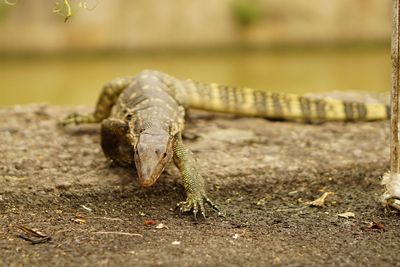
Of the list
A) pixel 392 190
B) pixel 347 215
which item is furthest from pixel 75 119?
pixel 392 190

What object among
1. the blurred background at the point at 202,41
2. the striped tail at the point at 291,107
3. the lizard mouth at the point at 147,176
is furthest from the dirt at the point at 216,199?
the blurred background at the point at 202,41

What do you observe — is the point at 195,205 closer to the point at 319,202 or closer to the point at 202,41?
the point at 319,202

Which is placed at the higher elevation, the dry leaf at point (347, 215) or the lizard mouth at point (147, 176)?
the lizard mouth at point (147, 176)

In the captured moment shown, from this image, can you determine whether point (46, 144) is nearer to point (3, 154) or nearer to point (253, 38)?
point (3, 154)

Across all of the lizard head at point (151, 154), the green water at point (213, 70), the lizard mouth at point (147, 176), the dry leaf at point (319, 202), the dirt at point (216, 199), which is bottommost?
the green water at point (213, 70)

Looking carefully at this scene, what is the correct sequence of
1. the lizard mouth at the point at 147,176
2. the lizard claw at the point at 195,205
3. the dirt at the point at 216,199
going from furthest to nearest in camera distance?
1. the lizard claw at the point at 195,205
2. the lizard mouth at the point at 147,176
3. the dirt at the point at 216,199

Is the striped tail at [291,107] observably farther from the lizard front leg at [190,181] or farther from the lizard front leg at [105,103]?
the lizard front leg at [190,181]

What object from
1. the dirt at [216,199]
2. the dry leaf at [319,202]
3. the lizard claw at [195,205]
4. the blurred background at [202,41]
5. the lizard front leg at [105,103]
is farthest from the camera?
the blurred background at [202,41]
